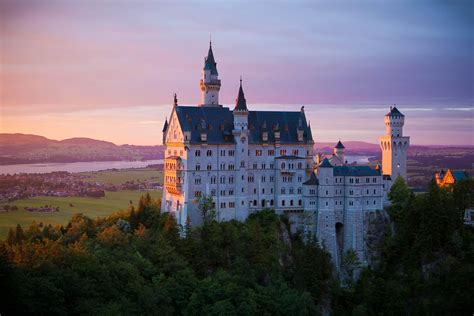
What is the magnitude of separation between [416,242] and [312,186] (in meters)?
18.9

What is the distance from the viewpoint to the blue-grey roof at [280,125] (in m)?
104

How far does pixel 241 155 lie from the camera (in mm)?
99312

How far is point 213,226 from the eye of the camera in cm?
9244

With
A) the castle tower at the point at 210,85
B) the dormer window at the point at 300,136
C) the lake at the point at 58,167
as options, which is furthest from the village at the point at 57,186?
the dormer window at the point at 300,136

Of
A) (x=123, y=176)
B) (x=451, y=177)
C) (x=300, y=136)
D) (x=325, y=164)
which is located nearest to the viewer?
(x=325, y=164)

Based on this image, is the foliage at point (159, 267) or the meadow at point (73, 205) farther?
the meadow at point (73, 205)

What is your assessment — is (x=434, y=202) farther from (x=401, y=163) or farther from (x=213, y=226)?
(x=213, y=226)

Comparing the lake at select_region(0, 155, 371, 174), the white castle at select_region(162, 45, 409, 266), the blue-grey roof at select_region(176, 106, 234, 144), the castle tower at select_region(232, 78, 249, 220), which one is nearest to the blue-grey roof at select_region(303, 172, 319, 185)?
the white castle at select_region(162, 45, 409, 266)

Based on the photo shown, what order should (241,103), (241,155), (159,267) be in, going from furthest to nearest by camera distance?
(241,103)
(241,155)
(159,267)

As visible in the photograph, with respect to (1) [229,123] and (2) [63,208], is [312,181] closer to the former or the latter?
(1) [229,123]

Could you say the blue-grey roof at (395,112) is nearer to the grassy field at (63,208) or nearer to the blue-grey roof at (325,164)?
the blue-grey roof at (325,164)

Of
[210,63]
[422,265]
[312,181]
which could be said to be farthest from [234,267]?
[210,63]

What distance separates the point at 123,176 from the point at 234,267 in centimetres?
9943

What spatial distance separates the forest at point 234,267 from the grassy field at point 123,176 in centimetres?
6375
